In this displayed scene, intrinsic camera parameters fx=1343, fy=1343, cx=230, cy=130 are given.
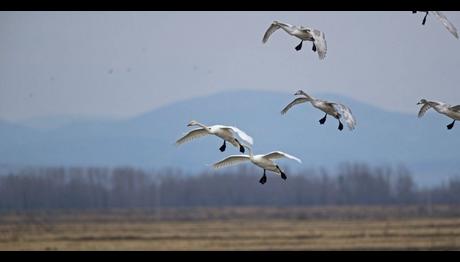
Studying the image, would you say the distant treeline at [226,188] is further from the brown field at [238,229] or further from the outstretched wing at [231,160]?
the outstretched wing at [231,160]

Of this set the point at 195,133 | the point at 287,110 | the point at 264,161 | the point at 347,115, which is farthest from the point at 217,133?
the point at 347,115

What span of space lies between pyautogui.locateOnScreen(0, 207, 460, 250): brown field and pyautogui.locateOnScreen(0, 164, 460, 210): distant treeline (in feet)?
6.38

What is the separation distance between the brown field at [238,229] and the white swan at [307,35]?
13146mm

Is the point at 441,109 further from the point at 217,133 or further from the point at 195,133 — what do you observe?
the point at 195,133

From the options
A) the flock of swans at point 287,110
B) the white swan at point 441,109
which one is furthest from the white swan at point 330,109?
the white swan at point 441,109

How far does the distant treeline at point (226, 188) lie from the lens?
6988 cm

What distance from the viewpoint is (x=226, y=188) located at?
79000 millimetres

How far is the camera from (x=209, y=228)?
56219 millimetres

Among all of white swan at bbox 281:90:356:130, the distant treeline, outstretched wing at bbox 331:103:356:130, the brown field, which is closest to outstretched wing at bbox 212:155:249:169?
white swan at bbox 281:90:356:130

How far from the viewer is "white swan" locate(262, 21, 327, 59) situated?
23062 millimetres

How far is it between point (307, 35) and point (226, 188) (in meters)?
55.0
